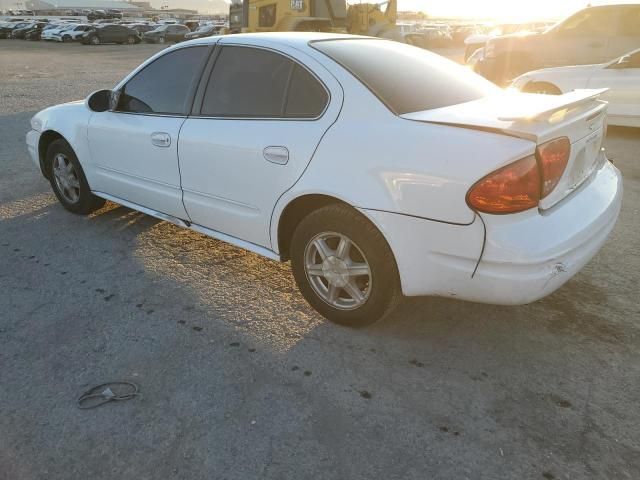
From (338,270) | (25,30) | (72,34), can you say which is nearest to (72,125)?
(338,270)

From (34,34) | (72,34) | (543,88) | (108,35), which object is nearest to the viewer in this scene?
(543,88)

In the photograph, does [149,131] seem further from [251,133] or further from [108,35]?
[108,35]

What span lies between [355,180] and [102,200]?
9.98 feet

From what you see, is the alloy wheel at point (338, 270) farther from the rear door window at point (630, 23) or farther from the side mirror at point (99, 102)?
the rear door window at point (630, 23)

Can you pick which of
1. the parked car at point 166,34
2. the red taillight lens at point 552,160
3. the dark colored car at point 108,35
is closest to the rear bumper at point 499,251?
the red taillight lens at point 552,160

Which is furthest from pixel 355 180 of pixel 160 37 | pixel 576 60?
pixel 160 37

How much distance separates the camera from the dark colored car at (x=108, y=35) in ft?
120

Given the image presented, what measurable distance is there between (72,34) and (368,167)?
42548mm

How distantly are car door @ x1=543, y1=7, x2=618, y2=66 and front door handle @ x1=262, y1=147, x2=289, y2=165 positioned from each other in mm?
9306

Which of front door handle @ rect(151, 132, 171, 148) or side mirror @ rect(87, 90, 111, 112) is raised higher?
side mirror @ rect(87, 90, 111, 112)

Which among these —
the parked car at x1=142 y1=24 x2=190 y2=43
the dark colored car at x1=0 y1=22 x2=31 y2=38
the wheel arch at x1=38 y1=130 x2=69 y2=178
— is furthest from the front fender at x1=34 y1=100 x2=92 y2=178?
the dark colored car at x1=0 y1=22 x2=31 y2=38

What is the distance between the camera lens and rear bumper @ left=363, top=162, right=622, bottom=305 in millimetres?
2371

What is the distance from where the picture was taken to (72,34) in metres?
38.2

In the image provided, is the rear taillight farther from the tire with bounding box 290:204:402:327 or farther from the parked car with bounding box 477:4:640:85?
the parked car with bounding box 477:4:640:85
